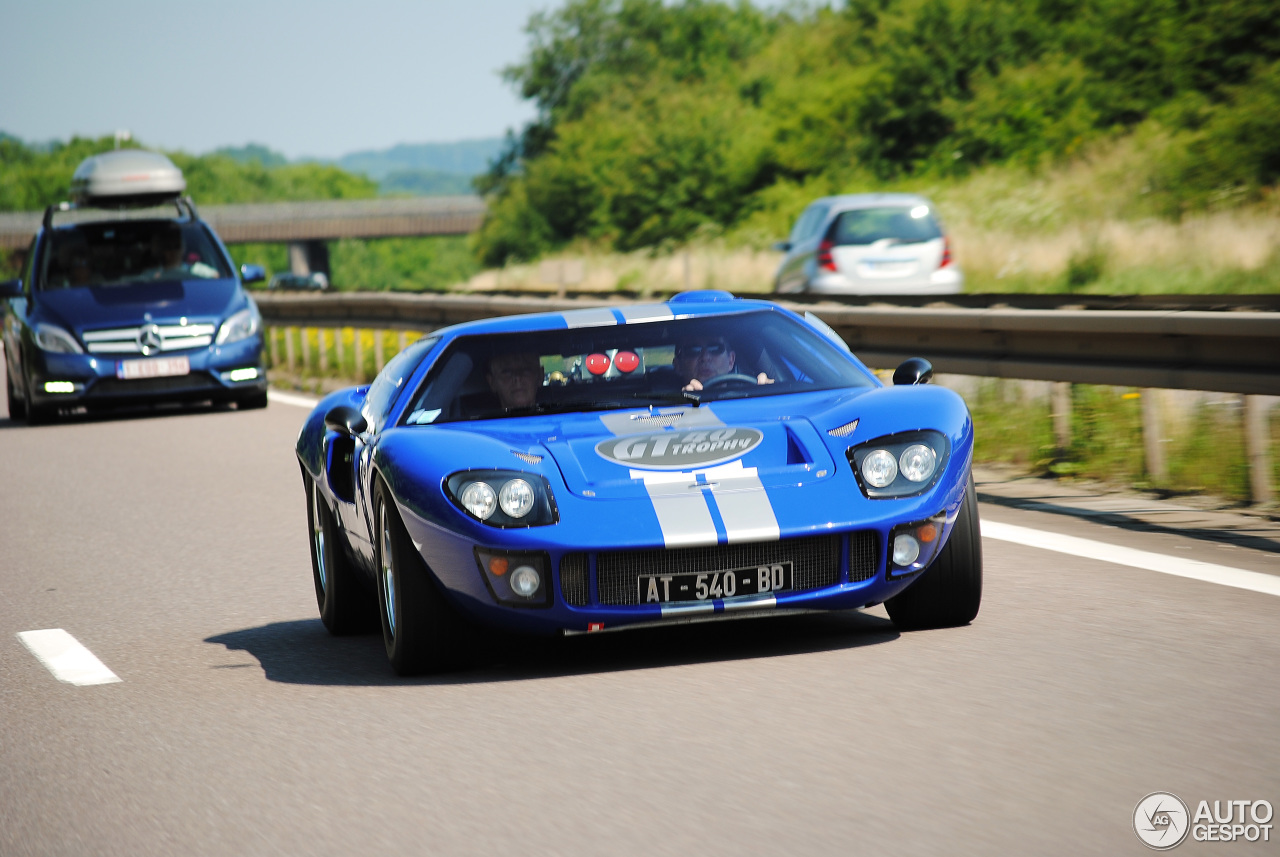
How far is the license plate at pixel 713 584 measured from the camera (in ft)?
16.8

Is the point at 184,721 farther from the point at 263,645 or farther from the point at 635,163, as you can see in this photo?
the point at 635,163

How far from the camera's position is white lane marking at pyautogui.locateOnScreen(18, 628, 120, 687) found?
19.3 feet

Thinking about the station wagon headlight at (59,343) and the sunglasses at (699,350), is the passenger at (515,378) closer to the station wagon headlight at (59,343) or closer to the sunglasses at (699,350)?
the sunglasses at (699,350)

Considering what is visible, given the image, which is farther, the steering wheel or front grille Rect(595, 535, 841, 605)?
the steering wheel

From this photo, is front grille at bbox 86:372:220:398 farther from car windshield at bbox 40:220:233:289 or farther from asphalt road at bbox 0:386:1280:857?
asphalt road at bbox 0:386:1280:857

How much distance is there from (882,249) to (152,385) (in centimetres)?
816

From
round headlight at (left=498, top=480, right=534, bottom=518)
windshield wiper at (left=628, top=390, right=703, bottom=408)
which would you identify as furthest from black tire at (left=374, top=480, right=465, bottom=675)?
windshield wiper at (left=628, top=390, right=703, bottom=408)

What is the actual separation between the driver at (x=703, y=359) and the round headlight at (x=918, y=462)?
0.94m

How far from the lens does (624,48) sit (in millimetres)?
90688

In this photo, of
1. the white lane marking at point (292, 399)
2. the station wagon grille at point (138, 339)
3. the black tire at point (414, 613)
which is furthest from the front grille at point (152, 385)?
the black tire at point (414, 613)

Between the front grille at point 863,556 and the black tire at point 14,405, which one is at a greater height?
the front grille at point 863,556

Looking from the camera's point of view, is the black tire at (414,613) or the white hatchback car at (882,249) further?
the white hatchback car at (882,249)

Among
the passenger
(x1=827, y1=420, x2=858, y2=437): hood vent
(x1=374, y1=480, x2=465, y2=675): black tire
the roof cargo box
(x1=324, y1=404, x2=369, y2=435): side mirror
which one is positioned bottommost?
(x1=374, y1=480, x2=465, y2=675): black tire

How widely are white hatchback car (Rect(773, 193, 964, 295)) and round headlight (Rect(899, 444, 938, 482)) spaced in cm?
1487
